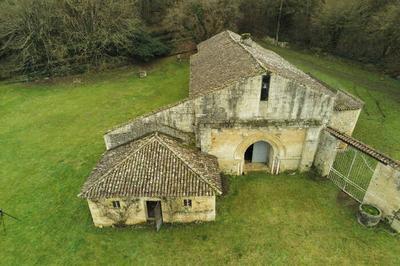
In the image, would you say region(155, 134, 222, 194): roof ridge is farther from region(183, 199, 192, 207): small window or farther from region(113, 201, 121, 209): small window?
region(113, 201, 121, 209): small window

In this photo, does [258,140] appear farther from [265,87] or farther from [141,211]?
[141,211]

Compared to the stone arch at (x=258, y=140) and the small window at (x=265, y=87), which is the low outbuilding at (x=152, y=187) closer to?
the stone arch at (x=258, y=140)

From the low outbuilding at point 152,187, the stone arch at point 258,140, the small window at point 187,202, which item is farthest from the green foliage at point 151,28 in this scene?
the small window at point 187,202

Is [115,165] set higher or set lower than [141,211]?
higher

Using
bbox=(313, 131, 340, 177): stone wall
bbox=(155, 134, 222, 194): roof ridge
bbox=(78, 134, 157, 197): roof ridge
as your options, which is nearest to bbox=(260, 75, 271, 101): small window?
bbox=(313, 131, 340, 177): stone wall

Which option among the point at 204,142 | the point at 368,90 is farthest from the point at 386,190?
the point at 368,90

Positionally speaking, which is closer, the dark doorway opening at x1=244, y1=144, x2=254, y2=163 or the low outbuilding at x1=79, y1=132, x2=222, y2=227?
the low outbuilding at x1=79, y1=132, x2=222, y2=227
